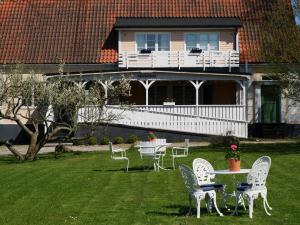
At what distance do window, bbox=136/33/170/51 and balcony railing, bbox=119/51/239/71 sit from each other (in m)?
0.97

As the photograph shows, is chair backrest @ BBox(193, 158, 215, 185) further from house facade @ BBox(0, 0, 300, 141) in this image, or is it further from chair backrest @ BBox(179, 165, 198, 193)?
house facade @ BBox(0, 0, 300, 141)

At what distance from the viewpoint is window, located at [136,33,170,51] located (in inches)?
1588

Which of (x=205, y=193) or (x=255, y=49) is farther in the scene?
(x=255, y=49)

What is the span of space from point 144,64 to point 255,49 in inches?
259

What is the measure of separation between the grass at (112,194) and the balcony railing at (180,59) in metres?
14.2

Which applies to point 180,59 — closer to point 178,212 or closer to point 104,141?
point 104,141

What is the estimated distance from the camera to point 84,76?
120ft

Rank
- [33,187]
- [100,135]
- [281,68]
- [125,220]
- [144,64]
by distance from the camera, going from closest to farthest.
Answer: [125,220], [33,187], [281,68], [100,135], [144,64]

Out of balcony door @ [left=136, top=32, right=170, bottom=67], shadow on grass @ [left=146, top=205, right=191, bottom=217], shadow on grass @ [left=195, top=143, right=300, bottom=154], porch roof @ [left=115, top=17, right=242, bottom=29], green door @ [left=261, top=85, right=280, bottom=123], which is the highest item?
porch roof @ [left=115, top=17, right=242, bottom=29]

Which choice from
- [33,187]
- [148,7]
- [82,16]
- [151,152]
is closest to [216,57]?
[148,7]

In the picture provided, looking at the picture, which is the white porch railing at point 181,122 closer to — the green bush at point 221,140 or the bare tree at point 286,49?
the green bush at point 221,140

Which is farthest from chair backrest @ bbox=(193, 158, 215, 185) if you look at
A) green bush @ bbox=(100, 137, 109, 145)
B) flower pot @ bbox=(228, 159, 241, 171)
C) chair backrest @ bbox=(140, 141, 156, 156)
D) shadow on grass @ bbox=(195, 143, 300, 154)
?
green bush @ bbox=(100, 137, 109, 145)

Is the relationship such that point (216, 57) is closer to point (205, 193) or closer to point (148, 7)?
point (148, 7)

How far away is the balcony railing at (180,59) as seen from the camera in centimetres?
3928
